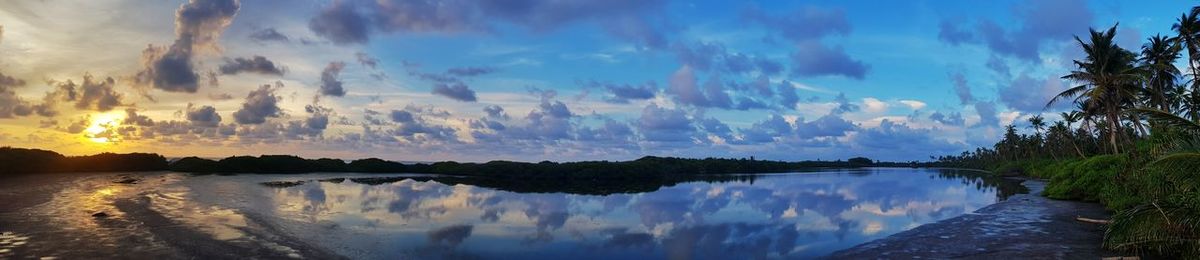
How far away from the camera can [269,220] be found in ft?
80.9

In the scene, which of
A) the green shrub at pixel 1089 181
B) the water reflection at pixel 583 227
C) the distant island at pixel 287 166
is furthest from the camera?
the distant island at pixel 287 166

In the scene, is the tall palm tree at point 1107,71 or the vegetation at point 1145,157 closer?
the vegetation at point 1145,157

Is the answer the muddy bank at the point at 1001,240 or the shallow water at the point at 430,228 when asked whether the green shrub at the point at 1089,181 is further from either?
the shallow water at the point at 430,228

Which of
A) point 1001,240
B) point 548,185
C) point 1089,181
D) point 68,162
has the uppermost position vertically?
point 68,162

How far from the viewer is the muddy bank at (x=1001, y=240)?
54.1 feet

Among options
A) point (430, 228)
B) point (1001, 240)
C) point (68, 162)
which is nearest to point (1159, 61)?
point (1001, 240)

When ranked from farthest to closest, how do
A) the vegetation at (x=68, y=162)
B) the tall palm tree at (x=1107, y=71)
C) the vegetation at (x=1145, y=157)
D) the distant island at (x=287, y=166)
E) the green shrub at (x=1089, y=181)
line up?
the distant island at (x=287, y=166) < the vegetation at (x=68, y=162) < the tall palm tree at (x=1107, y=71) < the green shrub at (x=1089, y=181) < the vegetation at (x=1145, y=157)

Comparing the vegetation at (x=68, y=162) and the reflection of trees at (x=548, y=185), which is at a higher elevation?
the vegetation at (x=68, y=162)

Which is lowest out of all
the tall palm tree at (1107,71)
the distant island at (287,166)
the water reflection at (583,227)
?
the water reflection at (583,227)

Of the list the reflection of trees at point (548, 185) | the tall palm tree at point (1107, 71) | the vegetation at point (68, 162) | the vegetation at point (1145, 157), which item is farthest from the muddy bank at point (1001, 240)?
the vegetation at point (68, 162)

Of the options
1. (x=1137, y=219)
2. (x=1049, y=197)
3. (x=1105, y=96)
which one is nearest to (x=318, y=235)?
(x=1137, y=219)

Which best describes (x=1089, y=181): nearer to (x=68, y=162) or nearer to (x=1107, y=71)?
(x=1107, y=71)

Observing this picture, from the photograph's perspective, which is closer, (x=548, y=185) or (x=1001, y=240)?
(x=1001, y=240)

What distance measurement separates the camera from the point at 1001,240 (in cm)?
1909
